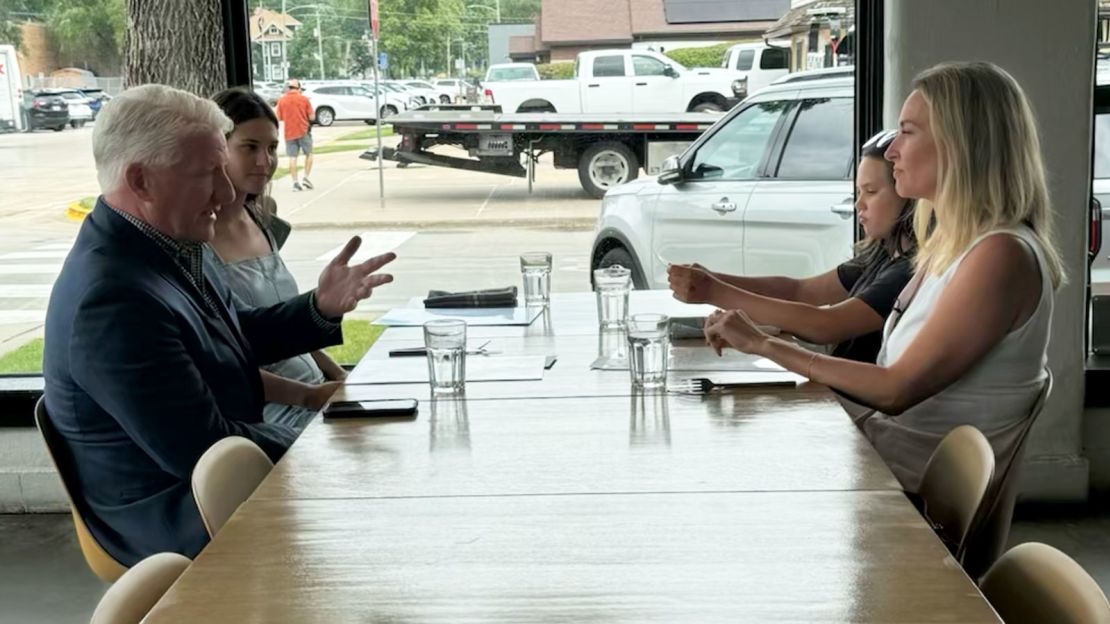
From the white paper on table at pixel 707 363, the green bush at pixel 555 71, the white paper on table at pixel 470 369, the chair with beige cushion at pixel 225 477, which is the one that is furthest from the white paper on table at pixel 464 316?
the green bush at pixel 555 71

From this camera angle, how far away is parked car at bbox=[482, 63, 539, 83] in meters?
4.65

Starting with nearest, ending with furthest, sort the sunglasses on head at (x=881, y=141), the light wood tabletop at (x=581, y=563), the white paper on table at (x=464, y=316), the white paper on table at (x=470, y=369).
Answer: the light wood tabletop at (x=581, y=563) < the white paper on table at (x=470, y=369) < the sunglasses on head at (x=881, y=141) < the white paper on table at (x=464, y=316)

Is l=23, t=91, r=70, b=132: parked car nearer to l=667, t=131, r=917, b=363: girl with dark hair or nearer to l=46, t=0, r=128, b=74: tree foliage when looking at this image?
l=46, t=0, r=128, b=74: tree foliage

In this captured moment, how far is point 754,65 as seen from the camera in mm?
4648

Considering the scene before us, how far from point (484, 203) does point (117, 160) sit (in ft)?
7.79

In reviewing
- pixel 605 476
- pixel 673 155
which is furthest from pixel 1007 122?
pixel 673 155

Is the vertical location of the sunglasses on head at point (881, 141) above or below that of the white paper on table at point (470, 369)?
above

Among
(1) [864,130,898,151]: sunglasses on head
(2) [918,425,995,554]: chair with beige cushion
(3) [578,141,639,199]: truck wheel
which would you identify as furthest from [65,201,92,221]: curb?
(2) [918,425,995,554]: chair with beige cushion

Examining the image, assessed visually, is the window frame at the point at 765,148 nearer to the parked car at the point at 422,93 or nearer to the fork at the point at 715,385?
the parked car at the point at 422,93

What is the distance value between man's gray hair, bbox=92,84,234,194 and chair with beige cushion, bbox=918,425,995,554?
1.60 meters

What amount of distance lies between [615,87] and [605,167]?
0.34 metres

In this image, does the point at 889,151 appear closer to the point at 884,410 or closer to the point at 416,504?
the point at 884,410

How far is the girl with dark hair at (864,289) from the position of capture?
3.16m

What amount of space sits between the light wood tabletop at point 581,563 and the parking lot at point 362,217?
117 inches
